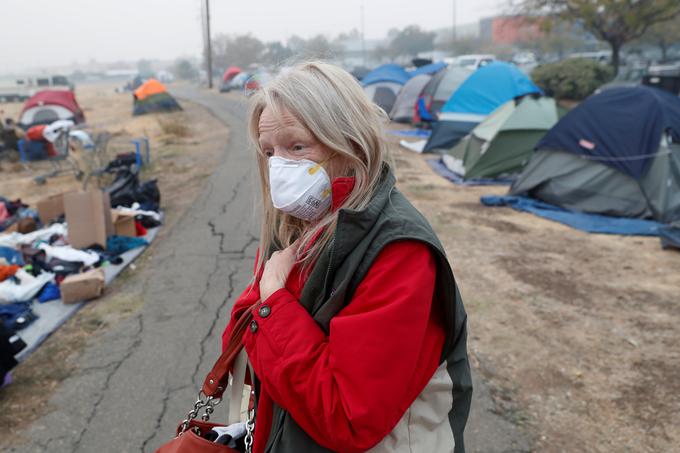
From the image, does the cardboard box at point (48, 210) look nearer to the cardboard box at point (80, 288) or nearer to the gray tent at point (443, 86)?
the cardboard box at point (80, 288)

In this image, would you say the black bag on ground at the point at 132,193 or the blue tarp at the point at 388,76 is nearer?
the black bag on ground at the point at 132,193

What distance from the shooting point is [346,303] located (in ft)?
3.99

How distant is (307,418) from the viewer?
117 centimetres

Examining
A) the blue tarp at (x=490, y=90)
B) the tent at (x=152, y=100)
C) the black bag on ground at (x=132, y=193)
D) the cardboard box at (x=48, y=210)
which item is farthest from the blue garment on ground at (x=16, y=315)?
the tent at (x=152, y=100)

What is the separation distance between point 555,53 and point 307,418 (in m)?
59.6

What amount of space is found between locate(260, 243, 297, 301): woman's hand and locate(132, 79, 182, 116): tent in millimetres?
26018

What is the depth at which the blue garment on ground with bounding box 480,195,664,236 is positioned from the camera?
22.9 ft

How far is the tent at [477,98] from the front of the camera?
12.9m

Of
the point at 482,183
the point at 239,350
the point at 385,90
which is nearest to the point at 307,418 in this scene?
the point at 239,350

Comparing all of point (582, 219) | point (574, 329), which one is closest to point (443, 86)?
point (582, 219)

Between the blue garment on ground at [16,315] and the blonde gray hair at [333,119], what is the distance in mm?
4120

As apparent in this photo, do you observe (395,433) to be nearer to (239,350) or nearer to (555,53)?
(239,350)

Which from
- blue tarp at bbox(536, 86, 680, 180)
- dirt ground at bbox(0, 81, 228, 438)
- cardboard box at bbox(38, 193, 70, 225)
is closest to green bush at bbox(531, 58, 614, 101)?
dirt ground at bbox(0, 81, 228, 438)

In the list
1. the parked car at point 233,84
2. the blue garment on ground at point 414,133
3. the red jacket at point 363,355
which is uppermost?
the parked car at point 233,84
